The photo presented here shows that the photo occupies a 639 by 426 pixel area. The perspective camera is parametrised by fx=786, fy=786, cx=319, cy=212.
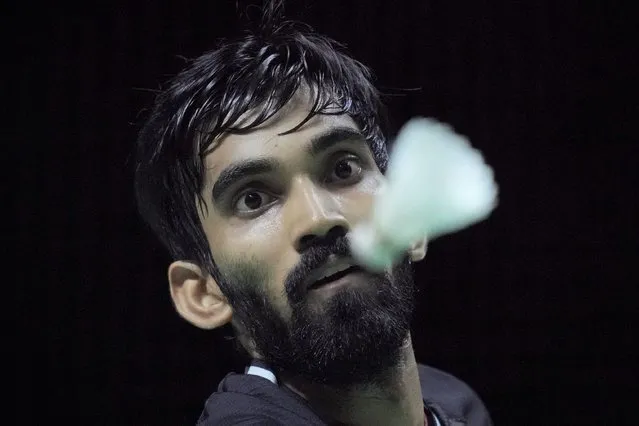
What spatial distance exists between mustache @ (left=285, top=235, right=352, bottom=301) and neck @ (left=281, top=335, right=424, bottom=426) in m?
0.19

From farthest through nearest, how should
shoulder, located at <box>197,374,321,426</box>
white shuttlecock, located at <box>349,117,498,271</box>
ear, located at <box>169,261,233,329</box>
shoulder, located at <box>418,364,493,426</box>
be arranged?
1. shoulder, located at <box>418,364,493,426</box>
2. ear, located at <box>169,261,233,329</box>
3. white shuttlecock, located at <box>349,117,498,271</box>
4. shoulder, located at <box>197,374,321,426</box>

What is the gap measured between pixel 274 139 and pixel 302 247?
0.19 metres

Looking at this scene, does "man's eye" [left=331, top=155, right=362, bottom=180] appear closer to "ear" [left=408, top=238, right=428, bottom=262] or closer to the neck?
"ear" [left=408, top=238, right=428, bottom=262]

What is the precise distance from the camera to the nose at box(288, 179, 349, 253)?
4.10 feet

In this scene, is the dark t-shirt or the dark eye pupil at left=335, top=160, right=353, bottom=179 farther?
the dark eye pupil at left=335, top=160, right=353, bottom=179

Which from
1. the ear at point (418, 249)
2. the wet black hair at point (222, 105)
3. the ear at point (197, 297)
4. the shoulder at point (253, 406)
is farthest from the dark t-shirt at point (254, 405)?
the ear at point (418, 249)

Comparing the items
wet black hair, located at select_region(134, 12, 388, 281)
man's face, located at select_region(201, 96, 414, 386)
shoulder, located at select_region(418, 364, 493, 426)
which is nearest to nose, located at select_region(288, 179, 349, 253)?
man's face, located at select_region(201, 96, 414, 386)

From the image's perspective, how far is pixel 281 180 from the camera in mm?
1312

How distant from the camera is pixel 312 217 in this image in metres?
1.25

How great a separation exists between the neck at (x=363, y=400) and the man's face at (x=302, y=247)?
0.09 feet

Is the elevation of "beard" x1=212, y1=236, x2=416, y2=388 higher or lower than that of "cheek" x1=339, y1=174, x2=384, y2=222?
lower

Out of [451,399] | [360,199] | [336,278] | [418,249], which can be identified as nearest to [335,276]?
[336,278]

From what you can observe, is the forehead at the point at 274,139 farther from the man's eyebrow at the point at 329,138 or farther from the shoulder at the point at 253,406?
the shoulder at the point at 253,406

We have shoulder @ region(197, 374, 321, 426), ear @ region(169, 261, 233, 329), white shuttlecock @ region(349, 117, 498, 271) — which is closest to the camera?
shoulder @ region(197, 374, 321, 426)
